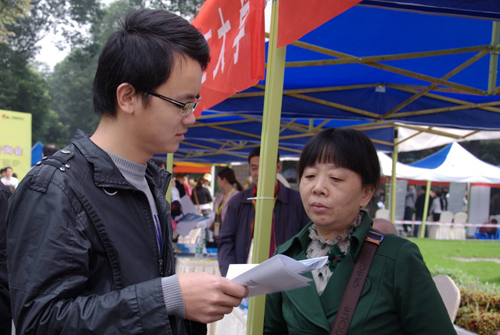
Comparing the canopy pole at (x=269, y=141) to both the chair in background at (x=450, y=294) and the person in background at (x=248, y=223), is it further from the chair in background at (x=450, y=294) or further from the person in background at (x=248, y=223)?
the chair in background at (x=450, y=294)

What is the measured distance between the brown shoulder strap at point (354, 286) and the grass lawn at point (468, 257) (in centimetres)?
719

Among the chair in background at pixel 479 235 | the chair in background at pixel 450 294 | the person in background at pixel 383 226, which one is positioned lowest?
the chair in background at pixel 479 235

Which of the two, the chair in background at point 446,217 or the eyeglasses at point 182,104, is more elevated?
the eyeglasses at point 182,104

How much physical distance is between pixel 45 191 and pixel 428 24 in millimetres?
3286

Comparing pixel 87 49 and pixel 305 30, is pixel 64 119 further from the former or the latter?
pixel 305 30

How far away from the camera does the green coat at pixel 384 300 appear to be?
5.37 feet

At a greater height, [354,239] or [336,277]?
[354,239]

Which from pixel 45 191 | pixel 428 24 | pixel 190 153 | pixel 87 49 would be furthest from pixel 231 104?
pixel 87 49

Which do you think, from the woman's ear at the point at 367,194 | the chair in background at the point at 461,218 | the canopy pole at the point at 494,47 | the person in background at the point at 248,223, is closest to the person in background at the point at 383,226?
the person in background at the point at 248,223

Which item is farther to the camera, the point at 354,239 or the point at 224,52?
the point at 224,52

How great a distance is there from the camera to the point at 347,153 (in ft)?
6.30

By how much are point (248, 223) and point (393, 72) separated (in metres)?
1.98

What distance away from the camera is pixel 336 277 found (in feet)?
5.89

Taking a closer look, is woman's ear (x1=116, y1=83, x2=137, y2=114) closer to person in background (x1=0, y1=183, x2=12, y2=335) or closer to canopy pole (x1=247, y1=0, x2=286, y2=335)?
canopy pole (x1=247, y1=0, x2=286, y2=335)
